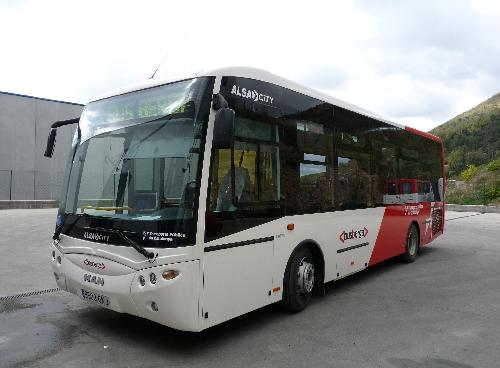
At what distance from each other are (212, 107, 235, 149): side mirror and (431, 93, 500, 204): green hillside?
29347 millimetres

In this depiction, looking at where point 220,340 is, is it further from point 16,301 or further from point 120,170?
point 16,301

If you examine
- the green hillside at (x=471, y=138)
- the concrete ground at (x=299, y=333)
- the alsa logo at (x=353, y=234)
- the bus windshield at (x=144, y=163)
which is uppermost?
the green hillside at (x=471, y=138)

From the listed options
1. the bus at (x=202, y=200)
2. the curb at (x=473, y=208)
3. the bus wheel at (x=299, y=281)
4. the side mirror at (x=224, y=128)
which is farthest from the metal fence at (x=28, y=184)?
the side mirror at (x=224, y=128)

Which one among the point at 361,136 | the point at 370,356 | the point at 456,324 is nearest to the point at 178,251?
the point at 370,356

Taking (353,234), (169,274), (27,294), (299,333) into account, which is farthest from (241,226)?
(27,294)

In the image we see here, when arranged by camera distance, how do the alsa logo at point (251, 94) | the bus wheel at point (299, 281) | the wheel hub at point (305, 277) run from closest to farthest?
the alsa logo at point (251, 94), the bus wheel at point (299, 281), the wheel hub at point (305, 277)

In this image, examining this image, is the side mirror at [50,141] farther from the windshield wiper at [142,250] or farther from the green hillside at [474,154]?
the green hillside at [474,154]

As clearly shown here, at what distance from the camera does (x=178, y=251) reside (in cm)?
409

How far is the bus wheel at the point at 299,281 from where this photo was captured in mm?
5535

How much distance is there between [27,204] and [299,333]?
25914 millimetres

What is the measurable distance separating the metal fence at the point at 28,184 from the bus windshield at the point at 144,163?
24.2 metres

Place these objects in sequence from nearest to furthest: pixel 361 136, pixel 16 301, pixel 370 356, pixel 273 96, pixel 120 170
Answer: pixel 370 356, pixel 120 170, pixel 273 96, pixel 16 301, pixel 361 136

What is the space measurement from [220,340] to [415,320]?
251cm

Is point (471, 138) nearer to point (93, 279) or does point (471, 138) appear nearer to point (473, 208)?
point (473, 208)
